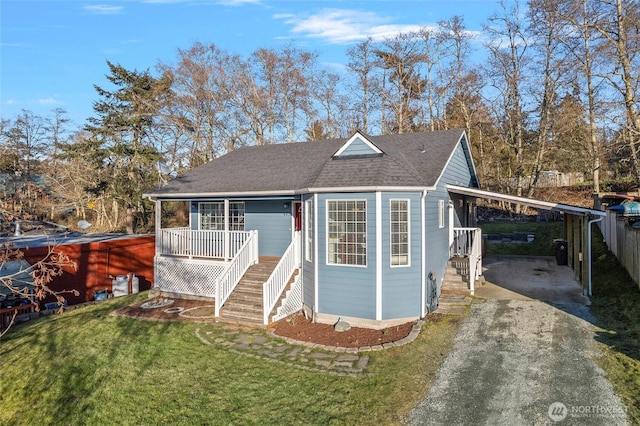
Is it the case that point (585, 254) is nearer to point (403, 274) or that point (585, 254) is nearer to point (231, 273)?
point (403, 274)

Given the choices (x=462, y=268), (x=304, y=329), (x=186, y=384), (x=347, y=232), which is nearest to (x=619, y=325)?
(x=462, y=268)

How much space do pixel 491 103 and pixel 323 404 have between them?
29166 millimetres

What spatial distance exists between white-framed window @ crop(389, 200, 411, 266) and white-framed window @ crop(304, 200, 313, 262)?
7.31ft

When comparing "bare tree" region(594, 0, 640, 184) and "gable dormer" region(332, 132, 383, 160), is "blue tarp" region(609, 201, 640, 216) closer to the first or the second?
"bare tree" region(594, 0, 640, 184)

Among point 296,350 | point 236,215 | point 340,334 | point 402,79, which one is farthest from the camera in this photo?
point 402,79

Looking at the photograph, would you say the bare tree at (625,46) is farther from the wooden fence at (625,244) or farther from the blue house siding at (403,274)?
the blue house siding at (403,274)

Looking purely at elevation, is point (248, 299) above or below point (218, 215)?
below

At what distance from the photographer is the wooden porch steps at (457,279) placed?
12.0m

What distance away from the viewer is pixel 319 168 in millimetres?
12836

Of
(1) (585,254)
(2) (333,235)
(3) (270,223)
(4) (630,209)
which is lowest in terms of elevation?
(1) (585,254)

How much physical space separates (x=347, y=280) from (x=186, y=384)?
4569mm

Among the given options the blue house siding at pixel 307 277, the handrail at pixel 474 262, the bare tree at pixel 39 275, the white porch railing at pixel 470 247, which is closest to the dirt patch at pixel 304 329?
the blue house siding at pixel 307 277

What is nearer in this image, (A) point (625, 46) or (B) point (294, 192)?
(B) point (294, 192)

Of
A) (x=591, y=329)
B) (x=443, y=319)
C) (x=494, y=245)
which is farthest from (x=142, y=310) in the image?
(x=494, y=245)
